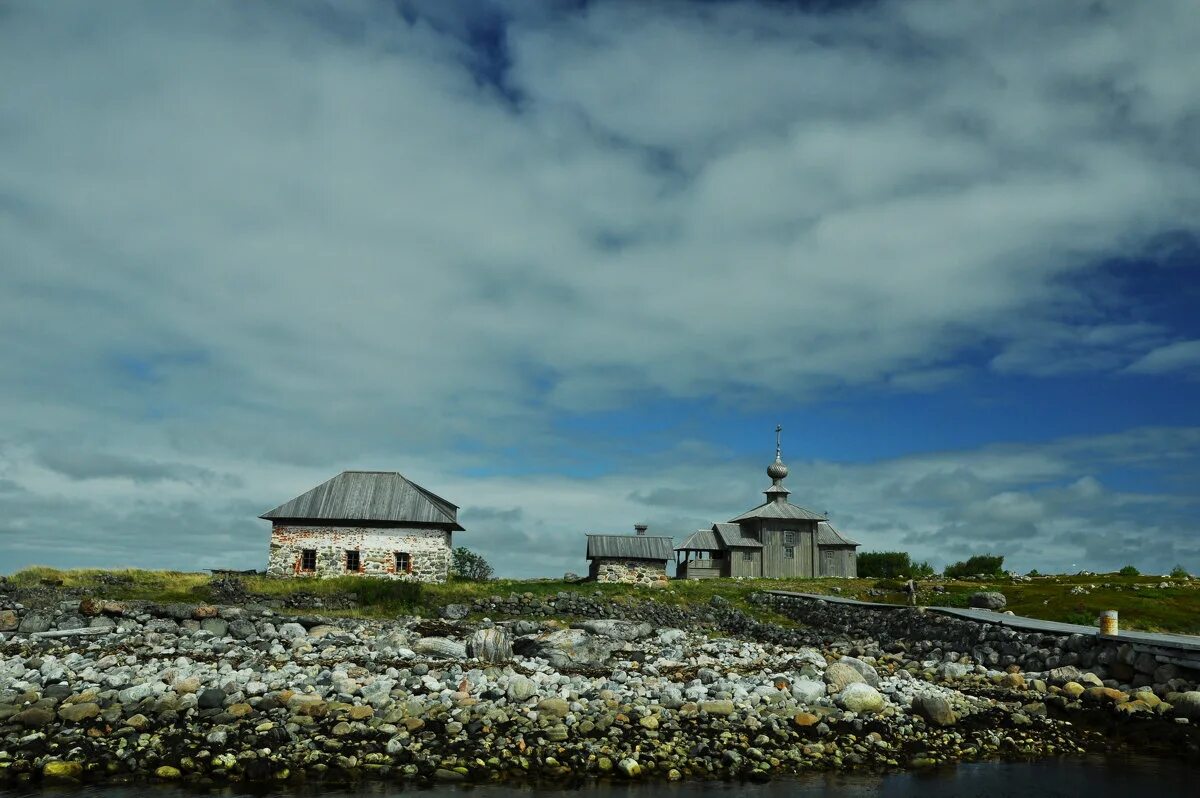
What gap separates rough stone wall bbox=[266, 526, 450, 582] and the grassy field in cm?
280

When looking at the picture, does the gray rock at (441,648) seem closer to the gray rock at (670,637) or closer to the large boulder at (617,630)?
the large boulder at (617,630)

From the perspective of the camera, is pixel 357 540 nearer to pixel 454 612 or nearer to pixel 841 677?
pixel 454 612

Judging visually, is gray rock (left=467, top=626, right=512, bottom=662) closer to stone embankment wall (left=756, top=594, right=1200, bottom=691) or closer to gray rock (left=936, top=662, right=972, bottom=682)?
gray rock (left=936, top=662, right=972, bottom=682)

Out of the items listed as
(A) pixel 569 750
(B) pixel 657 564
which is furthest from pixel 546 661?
(B) pixel 657 564

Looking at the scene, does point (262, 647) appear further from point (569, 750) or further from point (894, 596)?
point (894, 596)

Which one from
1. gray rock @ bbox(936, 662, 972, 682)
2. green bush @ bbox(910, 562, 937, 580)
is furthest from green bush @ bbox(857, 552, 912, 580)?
gray rock @ bbox(936, 662, 972, 682)

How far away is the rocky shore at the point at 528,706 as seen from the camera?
13430 millimetres

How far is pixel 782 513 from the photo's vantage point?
50.3m

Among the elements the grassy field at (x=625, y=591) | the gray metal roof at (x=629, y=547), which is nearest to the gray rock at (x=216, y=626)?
the grassy field at (x=625, y=591)

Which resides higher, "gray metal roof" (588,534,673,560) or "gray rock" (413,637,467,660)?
"gray metal roof" (588,534,673,560)

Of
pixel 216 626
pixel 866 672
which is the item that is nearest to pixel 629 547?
pixel 216 626

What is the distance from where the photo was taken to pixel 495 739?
14.2 metres

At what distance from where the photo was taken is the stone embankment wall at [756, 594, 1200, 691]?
63.5 ft

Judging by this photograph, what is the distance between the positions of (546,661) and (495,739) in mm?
6661
